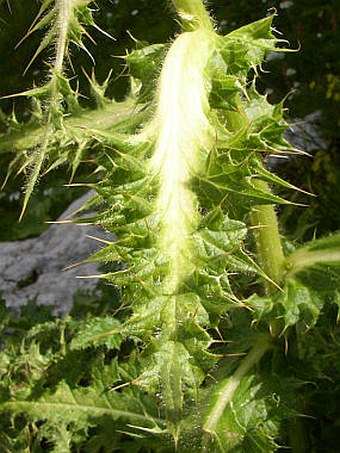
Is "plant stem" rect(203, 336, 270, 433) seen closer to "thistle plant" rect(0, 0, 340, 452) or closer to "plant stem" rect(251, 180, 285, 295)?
"thistle plant" rect(0, 0, 340, 452)

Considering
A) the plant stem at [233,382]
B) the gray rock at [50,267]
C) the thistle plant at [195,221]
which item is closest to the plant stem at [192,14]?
the thistle plant at [195,221]

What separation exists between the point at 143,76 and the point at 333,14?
7.14 feet

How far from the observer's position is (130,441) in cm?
201

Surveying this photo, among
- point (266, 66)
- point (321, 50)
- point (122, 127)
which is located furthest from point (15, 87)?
point (122, 127)

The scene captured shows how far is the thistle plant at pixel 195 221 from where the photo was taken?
117cm

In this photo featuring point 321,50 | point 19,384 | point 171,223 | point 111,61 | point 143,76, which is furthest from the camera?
point 321,50

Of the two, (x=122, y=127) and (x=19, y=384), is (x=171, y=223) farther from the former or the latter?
(x=19, y=384)

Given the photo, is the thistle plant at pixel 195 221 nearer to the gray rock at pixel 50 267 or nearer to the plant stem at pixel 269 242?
the plant stem at pixel 269 242

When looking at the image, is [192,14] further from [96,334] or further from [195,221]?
[96,334]

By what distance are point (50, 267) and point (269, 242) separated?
239cm

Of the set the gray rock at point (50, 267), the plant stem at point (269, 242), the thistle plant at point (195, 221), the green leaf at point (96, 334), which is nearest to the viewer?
the thistle plant at point (195, 221)

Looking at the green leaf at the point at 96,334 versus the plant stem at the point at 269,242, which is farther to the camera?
the green leaf at the point at 96,334

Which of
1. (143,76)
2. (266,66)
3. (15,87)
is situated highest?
(143,76)

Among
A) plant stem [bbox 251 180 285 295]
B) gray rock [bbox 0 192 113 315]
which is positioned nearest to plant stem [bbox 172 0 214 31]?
plant stem [bbox 251 180 285 295]
